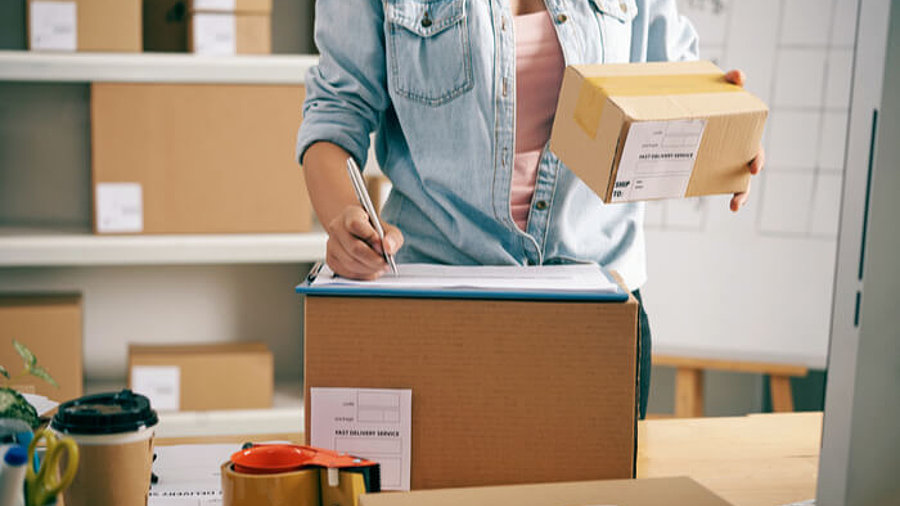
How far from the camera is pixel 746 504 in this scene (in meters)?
0.92

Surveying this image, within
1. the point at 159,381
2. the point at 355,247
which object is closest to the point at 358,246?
the point at 355,247

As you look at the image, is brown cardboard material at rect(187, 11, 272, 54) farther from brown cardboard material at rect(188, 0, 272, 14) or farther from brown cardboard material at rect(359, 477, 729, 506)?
brown cardboard material at rect(359, 477, 729, 506)

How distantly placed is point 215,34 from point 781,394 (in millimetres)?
1643

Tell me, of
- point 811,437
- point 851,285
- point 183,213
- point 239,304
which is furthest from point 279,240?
point 851,285

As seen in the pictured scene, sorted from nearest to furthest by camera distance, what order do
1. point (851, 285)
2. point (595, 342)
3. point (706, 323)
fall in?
point (851, 285) → point (595, 342) → point (706, 323)

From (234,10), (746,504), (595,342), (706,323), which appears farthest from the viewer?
(706,323)

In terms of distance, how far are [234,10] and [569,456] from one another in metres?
1.52

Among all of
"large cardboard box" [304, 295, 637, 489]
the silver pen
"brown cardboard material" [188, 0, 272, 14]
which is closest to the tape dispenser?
"large cardboard box" [304, 295, 637, 489]

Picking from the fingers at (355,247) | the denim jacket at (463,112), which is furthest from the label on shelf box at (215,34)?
the fingers at (355,247)

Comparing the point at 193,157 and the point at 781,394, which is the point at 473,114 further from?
the point at 781,394

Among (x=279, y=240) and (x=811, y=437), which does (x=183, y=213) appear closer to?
(x=279, y=240)

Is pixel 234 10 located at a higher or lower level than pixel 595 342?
higher

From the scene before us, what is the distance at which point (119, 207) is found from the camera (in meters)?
1.99

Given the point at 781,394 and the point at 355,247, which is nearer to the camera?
the point at 355,247
